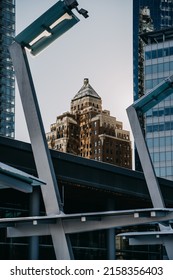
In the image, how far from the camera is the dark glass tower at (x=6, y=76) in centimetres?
14875

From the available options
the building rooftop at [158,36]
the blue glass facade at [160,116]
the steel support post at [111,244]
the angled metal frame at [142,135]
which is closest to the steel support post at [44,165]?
the angled metal frame at [142,135]

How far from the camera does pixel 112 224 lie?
57.9ft

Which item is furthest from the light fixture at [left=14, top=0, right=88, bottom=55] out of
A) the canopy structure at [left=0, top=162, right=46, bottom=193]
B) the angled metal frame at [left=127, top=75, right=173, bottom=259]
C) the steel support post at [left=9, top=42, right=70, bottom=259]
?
the angled metal frame at [left=127, top=75, right=173, bottom=259]

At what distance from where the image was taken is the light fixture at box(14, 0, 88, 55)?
673 inches

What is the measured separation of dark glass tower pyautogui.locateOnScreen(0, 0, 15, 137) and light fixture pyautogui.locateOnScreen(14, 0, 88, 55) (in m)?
130

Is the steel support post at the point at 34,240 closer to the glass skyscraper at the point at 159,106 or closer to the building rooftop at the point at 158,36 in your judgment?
the glass skyscraper at the point at 159,106

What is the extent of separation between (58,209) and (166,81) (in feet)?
29.6

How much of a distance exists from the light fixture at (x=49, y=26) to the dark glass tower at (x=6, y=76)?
13033cm

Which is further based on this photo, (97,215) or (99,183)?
(99,183)

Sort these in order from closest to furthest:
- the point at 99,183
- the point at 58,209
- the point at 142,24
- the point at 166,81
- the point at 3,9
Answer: the point at 58,209, the point at 166,81, the point at 99,183, the point at 3,9, the point at 142,24

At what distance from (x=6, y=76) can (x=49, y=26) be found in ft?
446

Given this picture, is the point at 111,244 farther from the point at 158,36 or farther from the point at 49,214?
the point at 158,36
